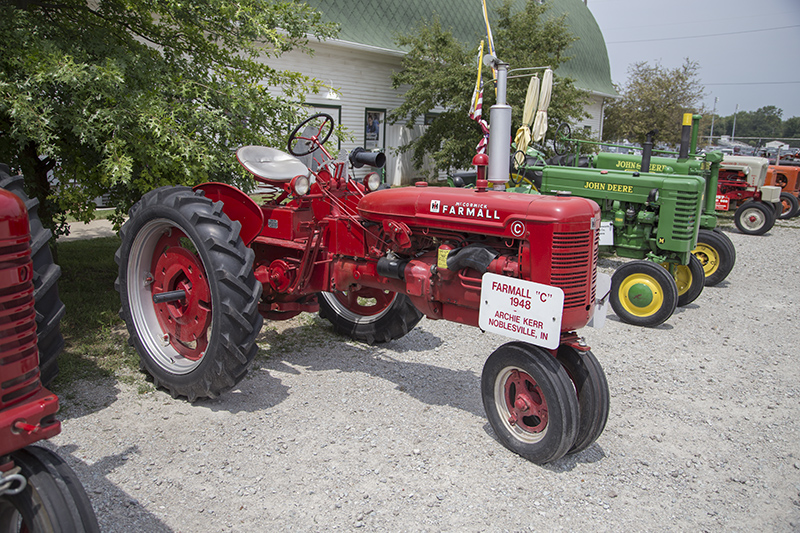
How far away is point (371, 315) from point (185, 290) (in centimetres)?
161

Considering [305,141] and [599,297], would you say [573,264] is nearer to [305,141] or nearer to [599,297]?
[599,297]

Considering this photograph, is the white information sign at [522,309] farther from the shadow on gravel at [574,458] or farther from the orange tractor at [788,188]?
the orange tractor at [788,188]

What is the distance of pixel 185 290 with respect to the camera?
3.86 meters

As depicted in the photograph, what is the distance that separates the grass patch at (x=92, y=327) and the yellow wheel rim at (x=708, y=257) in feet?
22.4

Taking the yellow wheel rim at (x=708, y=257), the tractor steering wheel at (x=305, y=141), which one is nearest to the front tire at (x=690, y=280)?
the yellow wheel rim at (x=708, y=257)

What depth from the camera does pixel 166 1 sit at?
4855 millimetres

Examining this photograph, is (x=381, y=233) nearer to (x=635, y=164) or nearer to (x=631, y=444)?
(x=631, y=444)

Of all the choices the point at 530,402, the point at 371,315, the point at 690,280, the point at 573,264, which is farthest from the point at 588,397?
the point at 690,280

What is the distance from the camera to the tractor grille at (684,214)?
20.6 ft

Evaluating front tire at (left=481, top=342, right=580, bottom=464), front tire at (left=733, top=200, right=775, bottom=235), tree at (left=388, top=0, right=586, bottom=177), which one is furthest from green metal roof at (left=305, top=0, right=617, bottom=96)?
front tire at (left=481, top=342, right=580, bottom=464)

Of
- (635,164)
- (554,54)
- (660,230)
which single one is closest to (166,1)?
(660,230)

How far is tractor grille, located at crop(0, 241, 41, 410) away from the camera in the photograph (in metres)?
1.77

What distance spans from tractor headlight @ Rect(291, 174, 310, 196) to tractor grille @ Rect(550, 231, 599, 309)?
174cm

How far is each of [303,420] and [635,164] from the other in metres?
7.35
